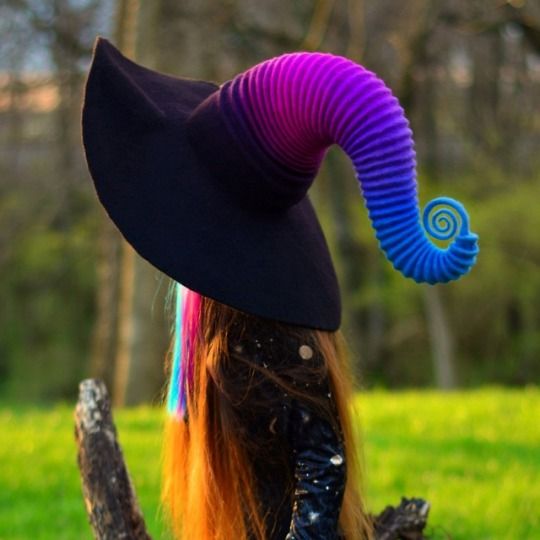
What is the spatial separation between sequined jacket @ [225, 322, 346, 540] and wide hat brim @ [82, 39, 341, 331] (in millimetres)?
112

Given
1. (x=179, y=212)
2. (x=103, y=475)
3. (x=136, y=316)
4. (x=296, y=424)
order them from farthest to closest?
1. (x=136, y=316)
2. (x=103, y=475)
3. (x=296, y=424)
4. (x=179, y=212)

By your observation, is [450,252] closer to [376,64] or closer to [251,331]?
[251,331]

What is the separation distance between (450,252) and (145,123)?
68cm

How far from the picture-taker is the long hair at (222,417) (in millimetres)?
2316

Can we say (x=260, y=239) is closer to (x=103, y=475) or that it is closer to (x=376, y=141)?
(x=376, y=141)

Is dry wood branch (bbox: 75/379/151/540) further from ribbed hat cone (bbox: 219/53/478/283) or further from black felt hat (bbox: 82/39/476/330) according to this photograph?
ribbed hat cone (bbox: 219/53/478/283)

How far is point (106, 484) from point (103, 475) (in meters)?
0.03

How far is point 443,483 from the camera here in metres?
5.42

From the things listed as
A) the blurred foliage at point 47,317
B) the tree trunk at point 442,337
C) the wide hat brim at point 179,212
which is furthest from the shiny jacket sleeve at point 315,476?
the blurred foliage at point 47,317

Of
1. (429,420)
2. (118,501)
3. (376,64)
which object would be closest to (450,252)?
(118,501)

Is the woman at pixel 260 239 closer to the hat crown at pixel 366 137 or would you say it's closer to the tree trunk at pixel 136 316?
the hat crown at pixel 366 137

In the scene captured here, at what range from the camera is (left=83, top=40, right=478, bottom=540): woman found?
6.60 feet

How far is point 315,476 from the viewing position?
86.8 inches

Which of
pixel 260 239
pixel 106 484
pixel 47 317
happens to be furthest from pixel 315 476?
pixel 47 317
